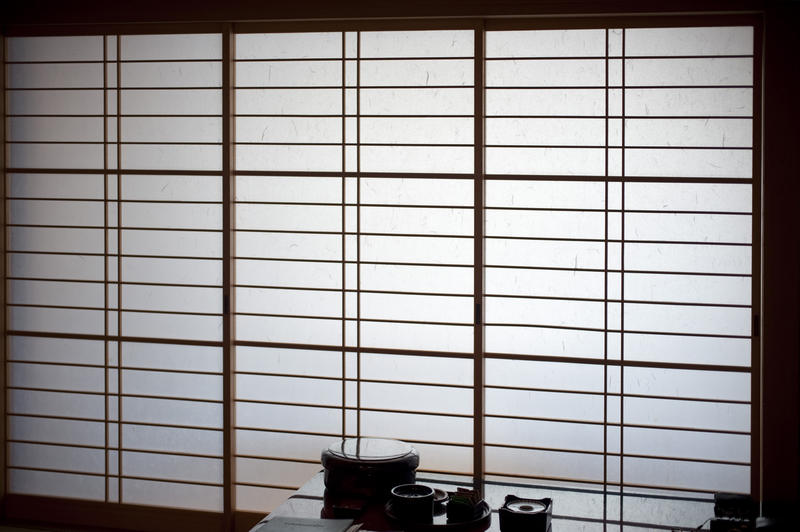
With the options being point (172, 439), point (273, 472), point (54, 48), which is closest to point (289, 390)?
point (273, 472)

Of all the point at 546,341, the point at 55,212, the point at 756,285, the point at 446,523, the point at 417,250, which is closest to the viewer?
the point at 446,523

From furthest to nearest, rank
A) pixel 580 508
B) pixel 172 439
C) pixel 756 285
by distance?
pixel 172 439 → pixel 756 285 → pixel 580 508

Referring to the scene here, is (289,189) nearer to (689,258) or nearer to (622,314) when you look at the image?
(622,314)

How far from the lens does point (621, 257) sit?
4.09 metres

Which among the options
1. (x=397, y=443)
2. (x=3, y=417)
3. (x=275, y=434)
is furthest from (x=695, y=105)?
(x=3, y=417)

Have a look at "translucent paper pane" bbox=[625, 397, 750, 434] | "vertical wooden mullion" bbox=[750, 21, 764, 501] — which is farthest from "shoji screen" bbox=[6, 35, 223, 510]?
"vertical wooden mullion" bbox=[750, 21, 764, 501]

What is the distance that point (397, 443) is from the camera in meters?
3.04

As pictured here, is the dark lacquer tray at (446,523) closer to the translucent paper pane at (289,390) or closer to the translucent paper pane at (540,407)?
the translucent paper pane at (540,407)

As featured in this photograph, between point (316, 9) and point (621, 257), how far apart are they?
6.34ft

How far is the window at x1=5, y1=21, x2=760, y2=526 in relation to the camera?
4043mm

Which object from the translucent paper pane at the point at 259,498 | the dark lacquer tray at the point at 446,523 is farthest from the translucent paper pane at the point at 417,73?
the dark lacquer tray at the point at 446,523

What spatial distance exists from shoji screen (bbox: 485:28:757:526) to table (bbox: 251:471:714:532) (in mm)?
1244

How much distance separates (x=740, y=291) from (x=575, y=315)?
77 centimetres

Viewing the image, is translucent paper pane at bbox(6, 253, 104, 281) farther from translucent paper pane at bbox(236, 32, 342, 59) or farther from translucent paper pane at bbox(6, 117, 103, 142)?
translucent paper pane at bbox(236, 32, 342, 59)
